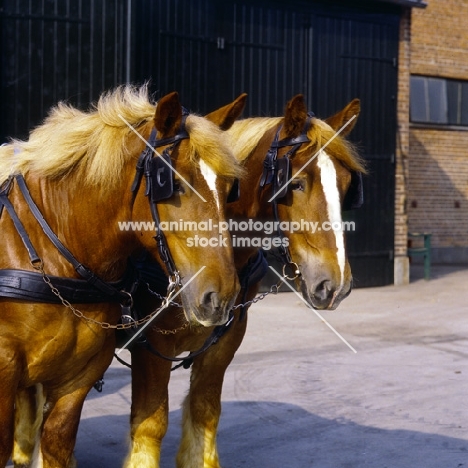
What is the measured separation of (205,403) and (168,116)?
6.13 feet

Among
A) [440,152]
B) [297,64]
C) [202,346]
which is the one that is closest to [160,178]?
[202,346]

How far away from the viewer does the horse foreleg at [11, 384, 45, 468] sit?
14.2ft

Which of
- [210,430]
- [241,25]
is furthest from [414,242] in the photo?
[210,430]

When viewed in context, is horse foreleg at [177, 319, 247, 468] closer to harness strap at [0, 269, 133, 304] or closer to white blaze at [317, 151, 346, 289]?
white blaze at [317, 151, 346, 289]

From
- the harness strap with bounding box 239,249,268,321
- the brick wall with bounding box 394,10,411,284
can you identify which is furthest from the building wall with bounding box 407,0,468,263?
the harness strap with bounding box 239,249,268,321

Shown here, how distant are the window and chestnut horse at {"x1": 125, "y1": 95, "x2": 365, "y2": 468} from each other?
46.2ft

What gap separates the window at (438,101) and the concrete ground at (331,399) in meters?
7.88

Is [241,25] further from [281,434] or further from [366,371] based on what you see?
[281,434]

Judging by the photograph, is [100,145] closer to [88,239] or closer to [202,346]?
[88,239]

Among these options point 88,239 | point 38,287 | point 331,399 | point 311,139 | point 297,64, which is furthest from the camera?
point 297,64

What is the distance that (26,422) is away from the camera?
438 cm

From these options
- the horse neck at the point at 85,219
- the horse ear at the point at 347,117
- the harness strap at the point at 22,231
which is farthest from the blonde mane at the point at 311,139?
the harness strap at the point at 22,231

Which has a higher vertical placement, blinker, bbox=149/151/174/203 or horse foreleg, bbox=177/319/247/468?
blinker, bbox=149/151/174/203

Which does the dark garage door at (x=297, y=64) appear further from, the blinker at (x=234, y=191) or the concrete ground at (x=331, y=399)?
the blinker at (x=234, y=191)
